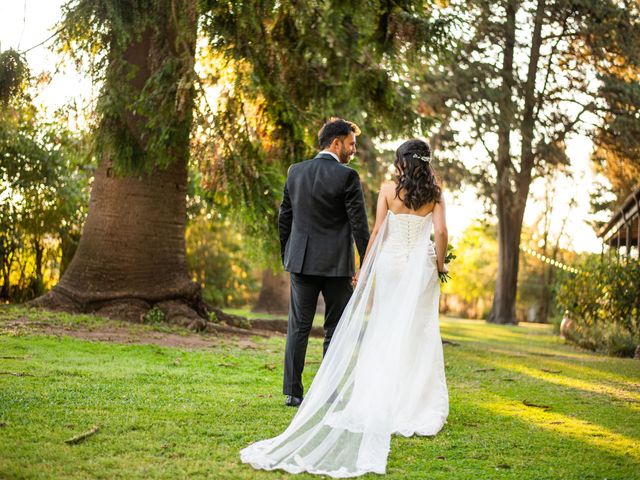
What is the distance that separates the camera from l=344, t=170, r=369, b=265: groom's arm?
248 inches

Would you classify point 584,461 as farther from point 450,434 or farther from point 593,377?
point 593,377

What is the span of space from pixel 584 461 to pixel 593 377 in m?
5.19

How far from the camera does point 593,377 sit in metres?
9.93

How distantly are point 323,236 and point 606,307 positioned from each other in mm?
11350

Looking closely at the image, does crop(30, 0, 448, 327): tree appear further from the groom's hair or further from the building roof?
the building roof

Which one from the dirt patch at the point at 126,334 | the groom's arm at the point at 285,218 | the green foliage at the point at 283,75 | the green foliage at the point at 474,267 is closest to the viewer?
the groom's arm at the point at 285,218

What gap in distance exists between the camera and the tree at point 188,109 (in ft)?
34.3

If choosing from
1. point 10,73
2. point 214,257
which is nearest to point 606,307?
point 10,73

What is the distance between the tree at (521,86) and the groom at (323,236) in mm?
15371

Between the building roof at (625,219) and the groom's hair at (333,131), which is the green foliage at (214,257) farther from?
the groom's hair at (333,131)

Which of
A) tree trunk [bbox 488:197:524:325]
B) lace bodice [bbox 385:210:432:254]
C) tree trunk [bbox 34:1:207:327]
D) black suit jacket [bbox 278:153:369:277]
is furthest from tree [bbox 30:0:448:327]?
tree trunk [bbox 488:197:524:325]

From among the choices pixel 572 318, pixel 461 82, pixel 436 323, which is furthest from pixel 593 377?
pixel 461 82

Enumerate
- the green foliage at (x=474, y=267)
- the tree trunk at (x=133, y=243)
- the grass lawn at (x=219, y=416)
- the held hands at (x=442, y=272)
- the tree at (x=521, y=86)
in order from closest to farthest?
1. the grass lawn at (x=219, y=416)
2. the held hands at (x=442, y=272)
3. the tree trunk at (x=133, y=243)
4. the tree at (x=521, y=86)
5. the green foliage at (x=474, y=267)

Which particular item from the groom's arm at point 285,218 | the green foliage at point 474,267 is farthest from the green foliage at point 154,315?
the green foliage at point 474,267
